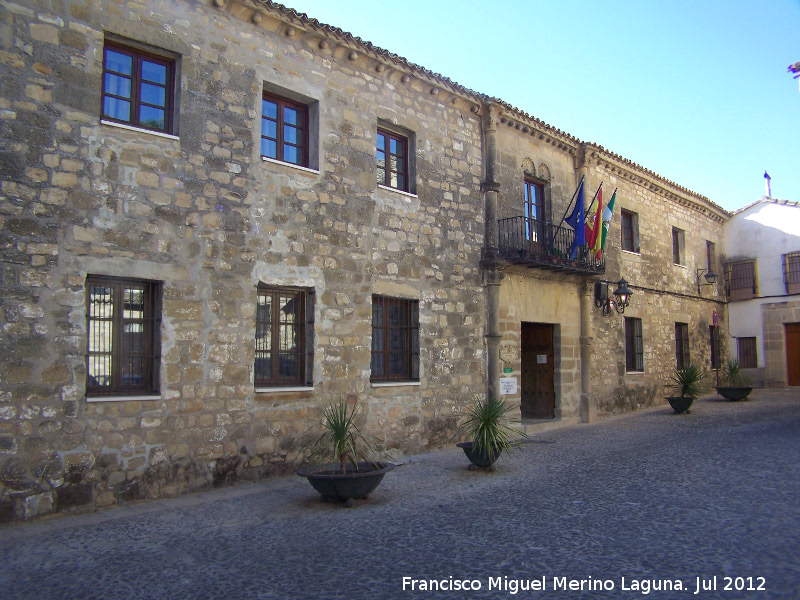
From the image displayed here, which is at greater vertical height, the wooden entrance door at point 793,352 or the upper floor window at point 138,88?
the upper floor window at point 138,88

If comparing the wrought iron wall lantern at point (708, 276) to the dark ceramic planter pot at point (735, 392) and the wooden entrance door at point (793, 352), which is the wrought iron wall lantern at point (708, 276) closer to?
the wooden entrance door at point (793, 352)

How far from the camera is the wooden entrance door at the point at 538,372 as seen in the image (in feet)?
41.7

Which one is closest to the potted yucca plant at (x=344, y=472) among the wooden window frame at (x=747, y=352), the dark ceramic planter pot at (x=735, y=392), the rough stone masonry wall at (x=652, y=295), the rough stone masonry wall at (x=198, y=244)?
the rough stone masonry wall at (x=198, y=244)

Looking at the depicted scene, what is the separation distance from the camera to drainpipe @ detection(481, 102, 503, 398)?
1077 centimetres

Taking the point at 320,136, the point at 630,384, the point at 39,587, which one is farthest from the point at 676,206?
the point at 39,587

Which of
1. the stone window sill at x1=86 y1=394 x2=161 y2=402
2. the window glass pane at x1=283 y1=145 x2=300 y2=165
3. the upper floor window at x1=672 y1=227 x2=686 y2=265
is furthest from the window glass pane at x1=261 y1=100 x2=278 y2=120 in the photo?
the upper floor window at x1=672 y1=227 x2=686 y2=265

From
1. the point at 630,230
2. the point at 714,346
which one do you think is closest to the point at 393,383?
the point at 630,230

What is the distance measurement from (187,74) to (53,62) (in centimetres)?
144

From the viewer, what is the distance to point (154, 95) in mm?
7168

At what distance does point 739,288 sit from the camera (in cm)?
2012

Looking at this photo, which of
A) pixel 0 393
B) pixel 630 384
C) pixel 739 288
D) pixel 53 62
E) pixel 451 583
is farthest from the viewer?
pixel 739 288

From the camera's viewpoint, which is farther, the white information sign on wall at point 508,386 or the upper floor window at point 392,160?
the white information sign on wall at point 508,386

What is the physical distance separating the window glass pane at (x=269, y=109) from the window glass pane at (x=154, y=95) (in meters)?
1.33

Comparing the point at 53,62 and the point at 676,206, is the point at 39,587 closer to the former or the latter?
the point at 53,62
